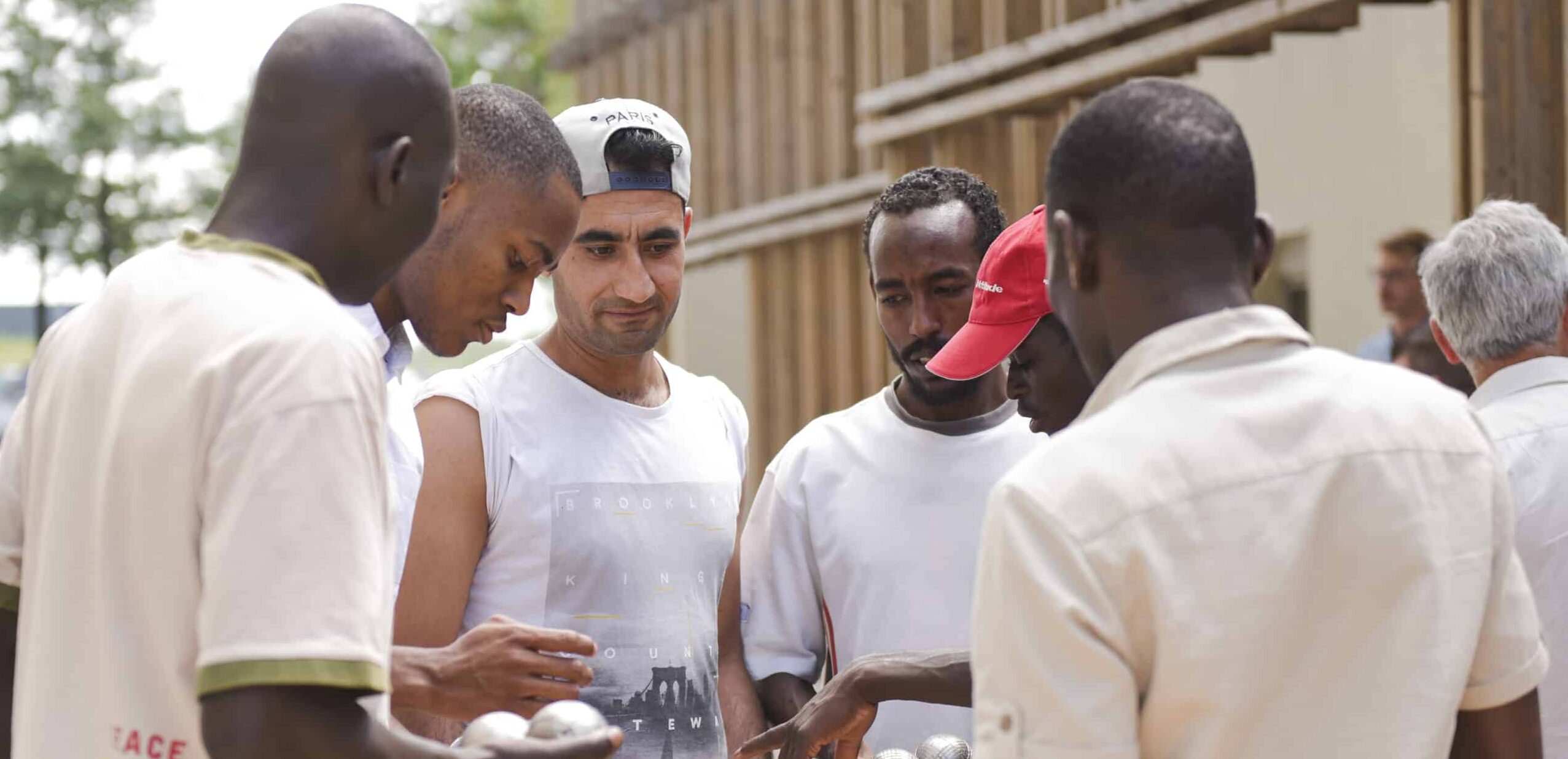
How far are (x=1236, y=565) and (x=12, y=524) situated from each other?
58.4 inches

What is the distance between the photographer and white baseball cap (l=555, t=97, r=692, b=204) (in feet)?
11.1

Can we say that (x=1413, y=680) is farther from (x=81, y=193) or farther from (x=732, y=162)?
(x=81, y=193)

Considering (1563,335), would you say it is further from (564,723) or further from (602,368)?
(564,723)

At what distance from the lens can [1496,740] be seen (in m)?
1.99

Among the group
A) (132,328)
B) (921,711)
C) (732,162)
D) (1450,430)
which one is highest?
(732,162)

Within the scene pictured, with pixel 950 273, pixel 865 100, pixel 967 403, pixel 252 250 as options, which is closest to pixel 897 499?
pixel 967 403

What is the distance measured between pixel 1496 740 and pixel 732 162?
11.3 meters

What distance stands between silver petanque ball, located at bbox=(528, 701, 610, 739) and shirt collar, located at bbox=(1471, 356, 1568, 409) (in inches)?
88.9

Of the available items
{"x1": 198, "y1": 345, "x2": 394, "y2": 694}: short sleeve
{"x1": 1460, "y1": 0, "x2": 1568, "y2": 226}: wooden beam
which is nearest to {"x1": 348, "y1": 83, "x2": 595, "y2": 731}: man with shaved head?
{"x1": 198, "y1": 345, "x2": 394, "y2": 694}: short sleeve

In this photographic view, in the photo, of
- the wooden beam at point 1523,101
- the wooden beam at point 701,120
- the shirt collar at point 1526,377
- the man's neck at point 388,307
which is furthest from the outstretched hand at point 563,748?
the wooden beam at point 701,120

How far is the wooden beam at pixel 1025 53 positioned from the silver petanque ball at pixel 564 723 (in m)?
5.66

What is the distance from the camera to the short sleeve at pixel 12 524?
1.99m

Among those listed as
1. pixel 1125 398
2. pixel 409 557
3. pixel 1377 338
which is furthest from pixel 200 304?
pixel 1377 338

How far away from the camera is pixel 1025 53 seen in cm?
813
